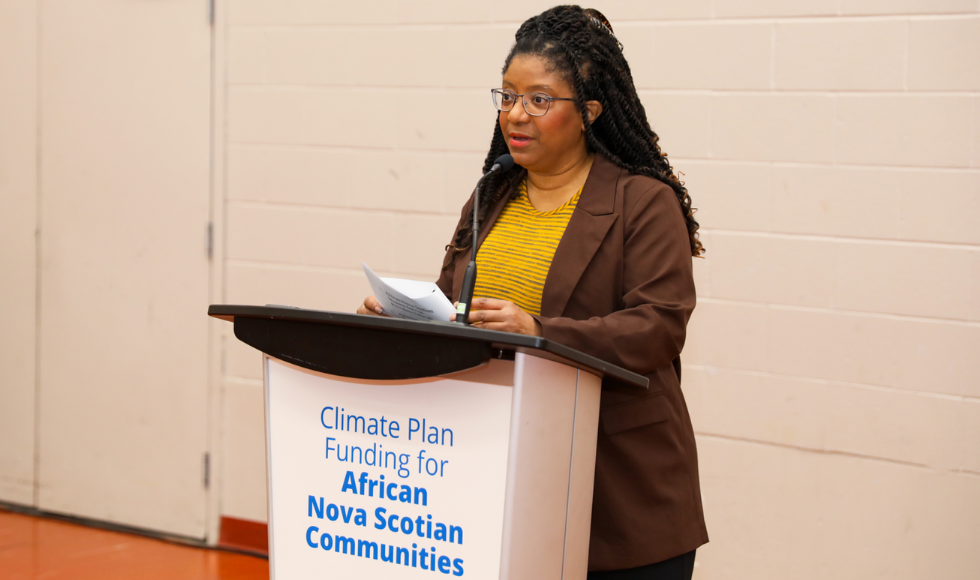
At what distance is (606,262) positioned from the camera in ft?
4.58

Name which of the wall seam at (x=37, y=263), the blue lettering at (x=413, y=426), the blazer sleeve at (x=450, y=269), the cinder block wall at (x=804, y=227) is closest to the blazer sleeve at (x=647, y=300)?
the blue lettering at (x=413, y=426)

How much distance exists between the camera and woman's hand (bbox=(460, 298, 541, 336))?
119 centimetres

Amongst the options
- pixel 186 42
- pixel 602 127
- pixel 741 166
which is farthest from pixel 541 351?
pixel 186 42

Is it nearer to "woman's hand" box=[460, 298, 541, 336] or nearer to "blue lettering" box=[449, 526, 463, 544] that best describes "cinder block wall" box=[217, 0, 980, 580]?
"woman's hand" box=[460, 298, 541, 336]

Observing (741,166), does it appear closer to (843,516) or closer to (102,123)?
(843,516)

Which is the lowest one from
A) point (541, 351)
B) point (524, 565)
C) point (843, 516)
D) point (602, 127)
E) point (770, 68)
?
point (843, 516)

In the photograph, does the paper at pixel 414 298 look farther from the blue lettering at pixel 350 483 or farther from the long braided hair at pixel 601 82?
the long braided hair at pixel 601 82

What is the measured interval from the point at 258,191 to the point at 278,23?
→ 589 mm

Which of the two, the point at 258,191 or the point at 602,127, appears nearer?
the point at 602,127

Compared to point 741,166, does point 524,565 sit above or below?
below

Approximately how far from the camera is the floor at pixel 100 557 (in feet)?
9.63

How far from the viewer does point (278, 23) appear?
3.01m

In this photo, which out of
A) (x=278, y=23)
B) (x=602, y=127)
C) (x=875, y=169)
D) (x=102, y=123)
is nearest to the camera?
(x=602, y=127)

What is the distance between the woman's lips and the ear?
11 cm
